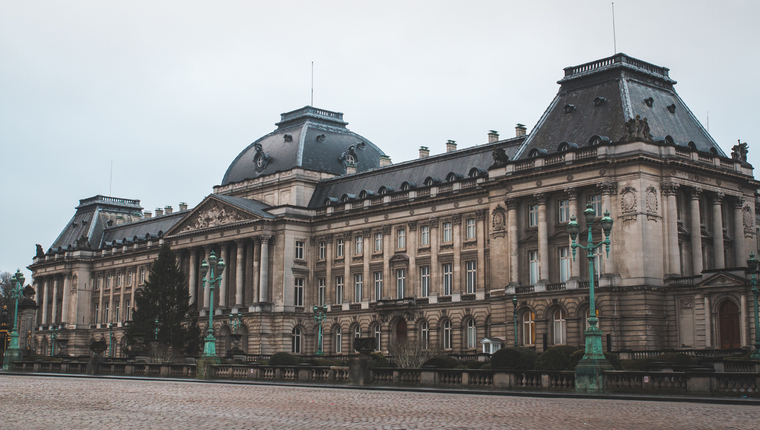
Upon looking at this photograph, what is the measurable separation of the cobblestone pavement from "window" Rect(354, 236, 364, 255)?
180 feet

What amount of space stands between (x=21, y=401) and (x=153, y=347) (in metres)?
49.9

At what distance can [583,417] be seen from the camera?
23.4 meters

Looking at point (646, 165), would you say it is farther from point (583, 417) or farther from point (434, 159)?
point (583, 417)

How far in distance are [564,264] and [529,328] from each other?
5.34 m

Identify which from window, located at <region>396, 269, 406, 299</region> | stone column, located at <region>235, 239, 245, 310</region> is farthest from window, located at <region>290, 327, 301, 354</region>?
window, located at <region>396, 269, 406, 299</region>

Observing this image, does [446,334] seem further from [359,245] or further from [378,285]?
[359,245]

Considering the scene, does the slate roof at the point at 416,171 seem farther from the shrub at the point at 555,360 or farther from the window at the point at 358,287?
the shrub at the point at 555,360

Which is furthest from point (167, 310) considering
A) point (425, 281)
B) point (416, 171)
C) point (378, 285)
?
point (416, 171)

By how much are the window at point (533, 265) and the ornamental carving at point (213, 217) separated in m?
34.6

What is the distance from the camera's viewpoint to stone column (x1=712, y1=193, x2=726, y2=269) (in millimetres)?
67188

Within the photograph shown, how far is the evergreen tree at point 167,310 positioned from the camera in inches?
3344

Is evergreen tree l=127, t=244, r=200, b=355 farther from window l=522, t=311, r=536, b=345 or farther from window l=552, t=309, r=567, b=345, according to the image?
window l=552, t=309, r=567, b=345

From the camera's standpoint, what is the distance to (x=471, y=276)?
7794 cm

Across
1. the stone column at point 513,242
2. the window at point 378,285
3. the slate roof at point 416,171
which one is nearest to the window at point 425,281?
the window at point 378,285
